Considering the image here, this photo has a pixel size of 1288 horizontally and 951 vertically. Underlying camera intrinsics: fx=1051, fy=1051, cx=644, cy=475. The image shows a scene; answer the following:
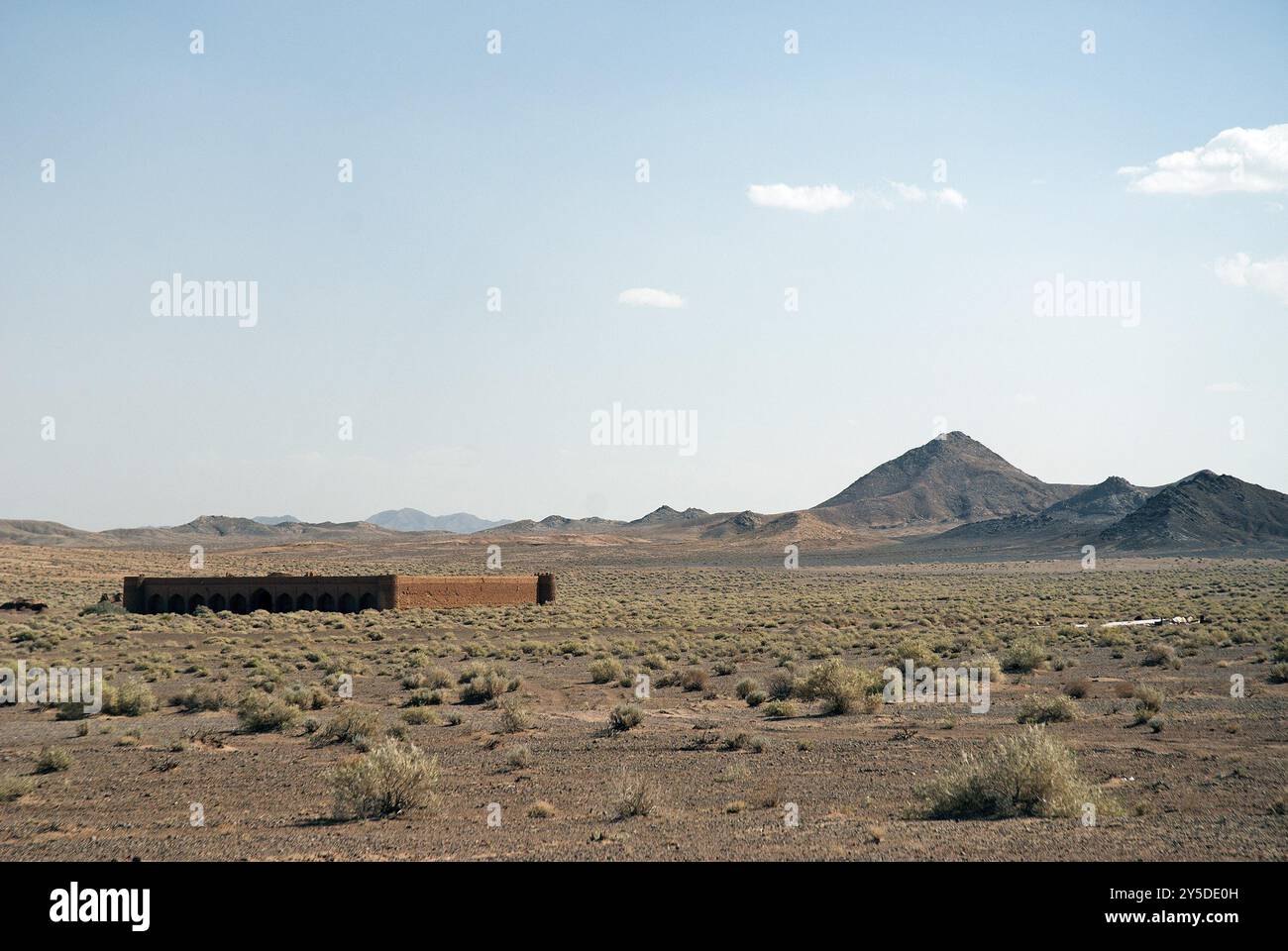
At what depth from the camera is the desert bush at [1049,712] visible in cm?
1917

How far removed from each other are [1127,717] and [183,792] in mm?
16042

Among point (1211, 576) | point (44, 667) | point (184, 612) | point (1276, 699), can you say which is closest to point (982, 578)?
point (1211, 576)

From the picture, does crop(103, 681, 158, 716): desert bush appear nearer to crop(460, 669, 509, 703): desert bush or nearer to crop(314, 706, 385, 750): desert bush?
crop(314, 706, 385, 750): desert bush

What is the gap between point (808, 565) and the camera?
385ft

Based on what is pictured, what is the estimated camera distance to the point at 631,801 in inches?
486

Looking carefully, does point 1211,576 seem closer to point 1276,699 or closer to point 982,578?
point 982,578

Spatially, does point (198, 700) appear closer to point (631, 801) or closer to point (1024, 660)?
point (631, 801)

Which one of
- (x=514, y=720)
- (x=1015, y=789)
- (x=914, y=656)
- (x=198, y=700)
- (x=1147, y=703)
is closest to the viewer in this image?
(x=1015, y=789)

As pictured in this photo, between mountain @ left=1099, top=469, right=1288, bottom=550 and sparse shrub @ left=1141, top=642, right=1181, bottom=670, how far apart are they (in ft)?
346

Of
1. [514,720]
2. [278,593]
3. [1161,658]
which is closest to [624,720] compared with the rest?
[514,720]

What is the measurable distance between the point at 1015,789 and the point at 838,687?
384 inches

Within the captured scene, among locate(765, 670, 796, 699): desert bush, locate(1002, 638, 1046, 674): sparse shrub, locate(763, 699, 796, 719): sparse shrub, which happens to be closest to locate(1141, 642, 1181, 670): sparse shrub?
locate(1002, 638, 1046, 674): sparse shrub

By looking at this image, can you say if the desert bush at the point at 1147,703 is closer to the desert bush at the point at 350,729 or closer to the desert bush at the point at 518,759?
the desert bush at the point at 518,759

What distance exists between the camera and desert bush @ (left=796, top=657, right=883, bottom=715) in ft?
68.9
